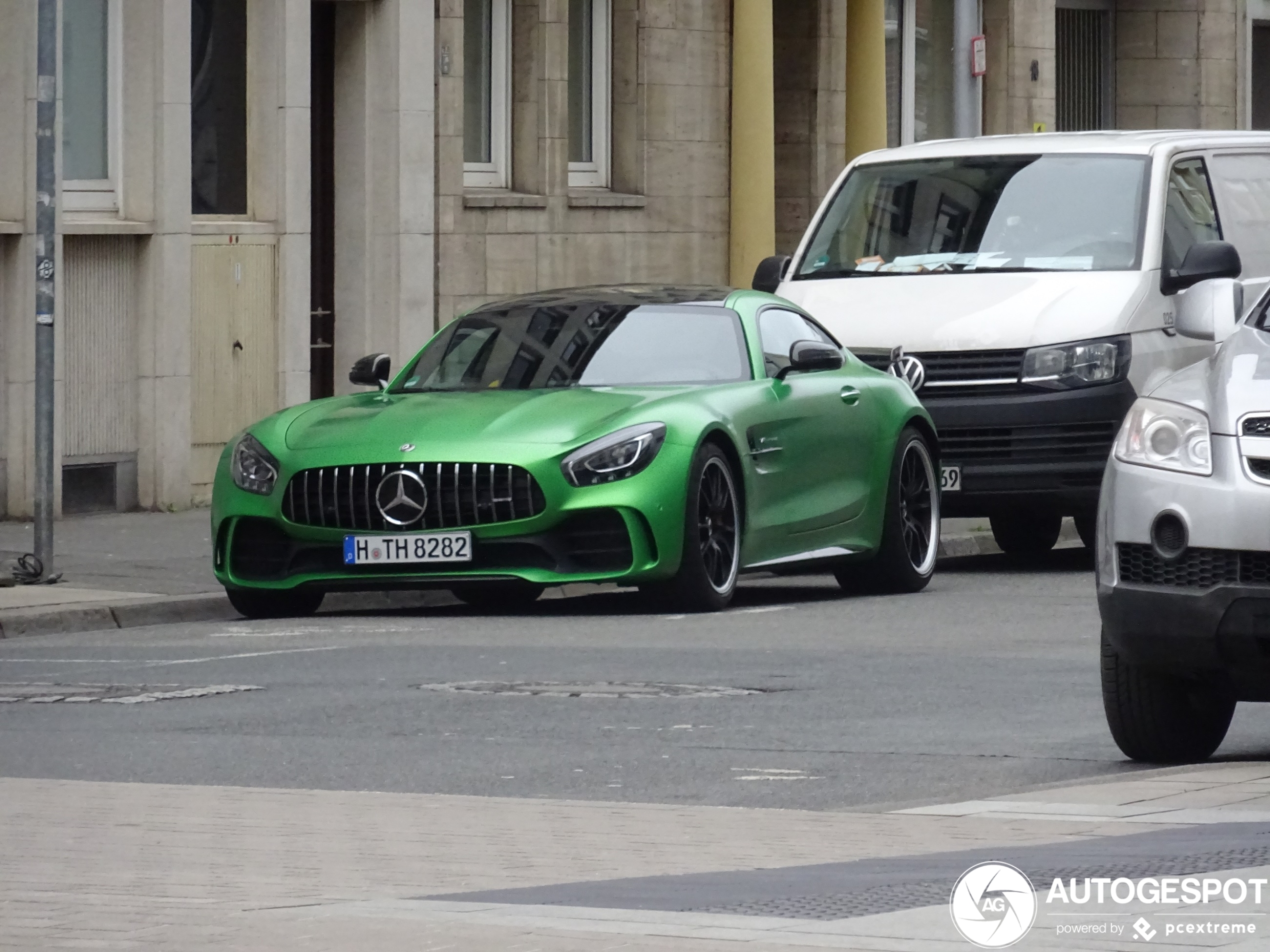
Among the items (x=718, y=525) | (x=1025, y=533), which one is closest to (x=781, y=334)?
(x=718, y=525)

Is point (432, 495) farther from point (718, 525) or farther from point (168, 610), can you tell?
point (168, 610)

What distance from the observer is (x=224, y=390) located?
22.1 m

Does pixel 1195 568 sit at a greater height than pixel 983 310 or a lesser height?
lesser

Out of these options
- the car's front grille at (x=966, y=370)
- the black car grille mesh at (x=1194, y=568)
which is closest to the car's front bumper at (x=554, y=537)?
the car's front grille at (x=966, y=370)

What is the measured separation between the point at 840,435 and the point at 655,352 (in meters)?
1.02

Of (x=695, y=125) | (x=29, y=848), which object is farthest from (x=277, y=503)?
(x=695, y=125)

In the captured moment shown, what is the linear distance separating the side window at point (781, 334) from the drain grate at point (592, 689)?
3.96 meters

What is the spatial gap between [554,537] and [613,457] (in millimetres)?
423

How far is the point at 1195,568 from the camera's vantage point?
356 inches

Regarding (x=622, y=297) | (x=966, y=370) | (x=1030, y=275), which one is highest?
(x=1030, y=275)

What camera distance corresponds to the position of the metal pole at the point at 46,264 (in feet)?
51.9

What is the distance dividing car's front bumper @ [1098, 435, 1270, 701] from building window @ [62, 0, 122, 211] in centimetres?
1297

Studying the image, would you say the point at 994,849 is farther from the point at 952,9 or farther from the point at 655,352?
the point at 952,9

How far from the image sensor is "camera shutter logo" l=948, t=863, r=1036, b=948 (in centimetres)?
581
